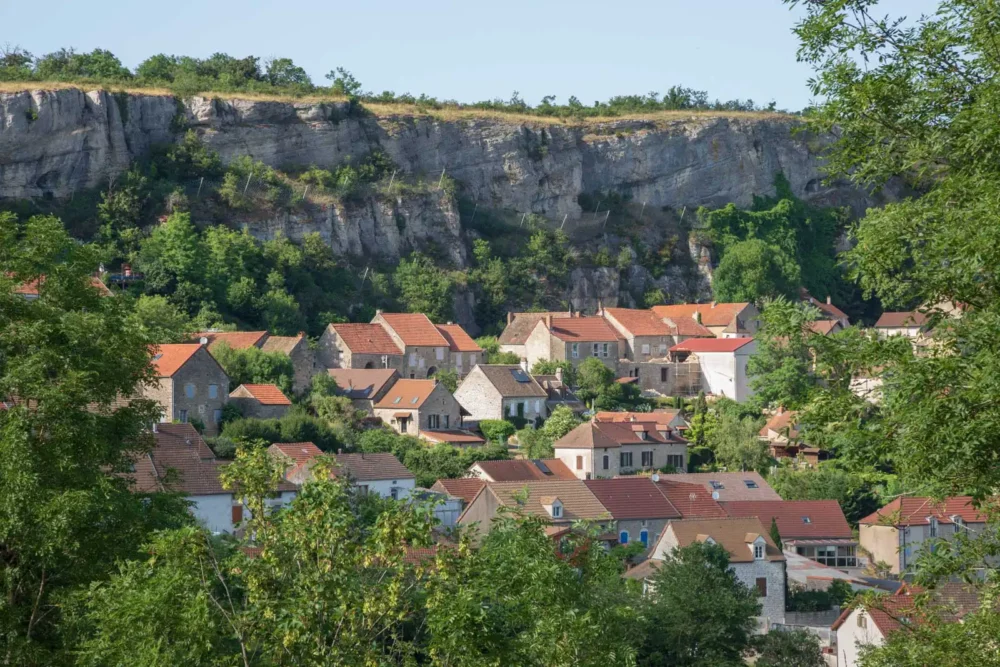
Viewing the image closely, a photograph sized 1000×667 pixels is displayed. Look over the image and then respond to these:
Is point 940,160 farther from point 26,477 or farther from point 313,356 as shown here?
point 313,356

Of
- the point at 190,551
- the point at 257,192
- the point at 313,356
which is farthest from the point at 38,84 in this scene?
the point at 190,551

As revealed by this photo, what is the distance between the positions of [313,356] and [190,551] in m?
42.1

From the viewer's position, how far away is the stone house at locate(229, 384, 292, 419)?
1863 inches

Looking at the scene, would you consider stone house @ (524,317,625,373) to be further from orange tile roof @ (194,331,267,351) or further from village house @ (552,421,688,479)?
orange tile roof @ (194,331,267,351)

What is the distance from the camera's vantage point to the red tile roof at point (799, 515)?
43906 millimetres

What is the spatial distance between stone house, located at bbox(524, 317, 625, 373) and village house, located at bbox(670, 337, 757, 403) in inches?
121

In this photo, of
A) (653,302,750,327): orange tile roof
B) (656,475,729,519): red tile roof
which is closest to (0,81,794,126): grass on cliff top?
(653,302,750,327): orange tile roof

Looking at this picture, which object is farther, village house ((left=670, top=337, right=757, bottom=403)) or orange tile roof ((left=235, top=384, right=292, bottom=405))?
village house ((left=670, top=337, right=757, bottom=403))

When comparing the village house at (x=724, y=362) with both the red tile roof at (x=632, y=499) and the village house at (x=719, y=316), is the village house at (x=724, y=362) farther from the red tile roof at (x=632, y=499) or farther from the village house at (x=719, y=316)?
the red tile roof at (x=632, y=499)

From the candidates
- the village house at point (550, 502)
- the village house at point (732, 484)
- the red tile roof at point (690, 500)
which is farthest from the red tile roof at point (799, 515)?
the village house at point (550, 502)

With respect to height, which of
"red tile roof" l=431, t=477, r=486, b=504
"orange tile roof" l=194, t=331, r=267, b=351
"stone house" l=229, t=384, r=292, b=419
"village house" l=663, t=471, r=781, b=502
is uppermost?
"orange tile roof" l=194, t=331, r=267, b=351

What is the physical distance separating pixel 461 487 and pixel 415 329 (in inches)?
674

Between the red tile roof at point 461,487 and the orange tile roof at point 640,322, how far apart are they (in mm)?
21925

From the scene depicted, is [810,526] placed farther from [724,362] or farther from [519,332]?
[519,332]
